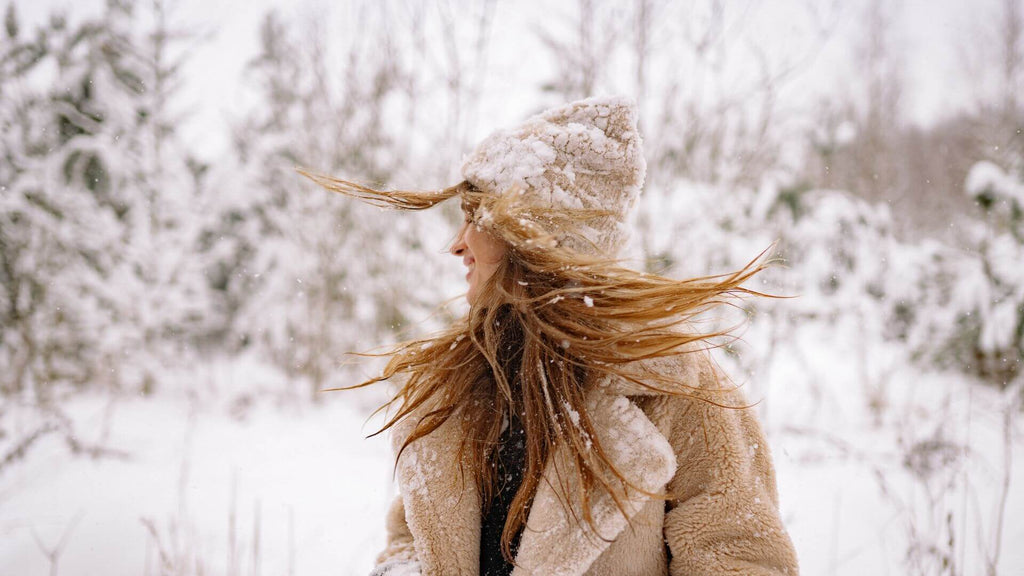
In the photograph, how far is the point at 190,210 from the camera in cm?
770

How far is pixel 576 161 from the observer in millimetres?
1283

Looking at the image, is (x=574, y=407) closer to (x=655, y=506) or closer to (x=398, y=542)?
(x=655, y=506)

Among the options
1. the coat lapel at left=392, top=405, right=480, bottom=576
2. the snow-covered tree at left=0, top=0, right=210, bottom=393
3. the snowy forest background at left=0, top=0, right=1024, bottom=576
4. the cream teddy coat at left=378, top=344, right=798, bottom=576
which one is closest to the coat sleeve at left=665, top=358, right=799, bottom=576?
the cream teddy coat at left=378, top=344, right=798, bottom=576

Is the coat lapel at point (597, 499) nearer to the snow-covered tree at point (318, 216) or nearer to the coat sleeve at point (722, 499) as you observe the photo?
the coat sleeve at point (722, 499)

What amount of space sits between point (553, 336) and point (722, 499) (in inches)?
21.1

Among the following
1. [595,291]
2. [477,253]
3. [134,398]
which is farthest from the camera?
[134,398]

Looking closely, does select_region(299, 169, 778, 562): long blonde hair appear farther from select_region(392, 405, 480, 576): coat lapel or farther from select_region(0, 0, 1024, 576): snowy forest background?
select_region(0, 0, 1024, 576): snowy forest background

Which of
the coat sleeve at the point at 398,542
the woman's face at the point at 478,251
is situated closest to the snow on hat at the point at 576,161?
the woman's face at the point at 478,251

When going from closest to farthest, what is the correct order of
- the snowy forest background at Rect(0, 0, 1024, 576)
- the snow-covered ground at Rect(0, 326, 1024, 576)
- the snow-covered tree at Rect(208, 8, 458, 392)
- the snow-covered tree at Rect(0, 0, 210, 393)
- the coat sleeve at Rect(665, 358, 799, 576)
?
the coat sleeve at Rect(665, 358, 799, 576)
the snow-covered ground at Rect(0, 326, 1024, 576)
the snowy forest background at Rect(0, 0, 1024, 576)
the snow-covered tree at Rect(0, 0, 210, 393)
the snow-covered tree at Rect(208, 8, 458, 392)

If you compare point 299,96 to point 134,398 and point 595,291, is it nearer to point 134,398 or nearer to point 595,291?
point 134,398

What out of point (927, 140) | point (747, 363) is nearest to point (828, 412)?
point (747, 363)

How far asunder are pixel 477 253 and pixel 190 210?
8112 mm

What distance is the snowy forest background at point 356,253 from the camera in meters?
3.71

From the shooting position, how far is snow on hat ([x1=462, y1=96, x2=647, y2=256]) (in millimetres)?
1267
